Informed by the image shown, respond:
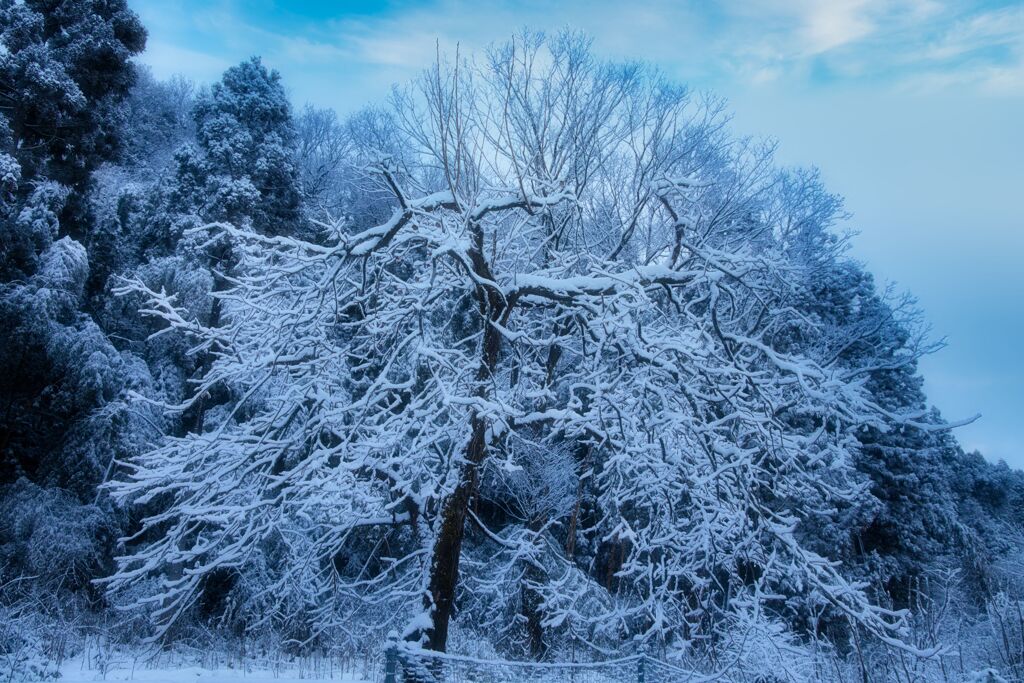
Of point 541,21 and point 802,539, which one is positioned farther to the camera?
point 802,539

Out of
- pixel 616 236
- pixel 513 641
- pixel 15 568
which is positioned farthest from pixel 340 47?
pixel 513 641

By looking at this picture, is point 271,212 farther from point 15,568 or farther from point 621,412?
point 621,412

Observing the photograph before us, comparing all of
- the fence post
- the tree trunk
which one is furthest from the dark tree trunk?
the fence post

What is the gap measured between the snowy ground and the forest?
38 cm

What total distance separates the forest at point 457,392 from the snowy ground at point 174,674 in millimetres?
380

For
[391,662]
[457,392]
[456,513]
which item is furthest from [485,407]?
[391,662]

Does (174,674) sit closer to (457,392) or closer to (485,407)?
(457,392)

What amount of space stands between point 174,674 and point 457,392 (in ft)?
14.2

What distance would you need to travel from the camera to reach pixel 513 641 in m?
10.4

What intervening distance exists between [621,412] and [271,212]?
1221 cm

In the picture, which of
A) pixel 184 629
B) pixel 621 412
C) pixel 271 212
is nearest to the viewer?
pixel 621 412

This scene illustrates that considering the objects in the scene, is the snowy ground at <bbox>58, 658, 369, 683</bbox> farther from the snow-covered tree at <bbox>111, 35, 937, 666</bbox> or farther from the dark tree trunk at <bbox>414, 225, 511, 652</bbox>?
the dark tree trunk at <bbox>414, 225, 511, 652</bbox>

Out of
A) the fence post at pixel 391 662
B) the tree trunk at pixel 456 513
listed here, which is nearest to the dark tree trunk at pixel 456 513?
the tree trunk at pixel 456 513

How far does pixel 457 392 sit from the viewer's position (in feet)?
19.1
